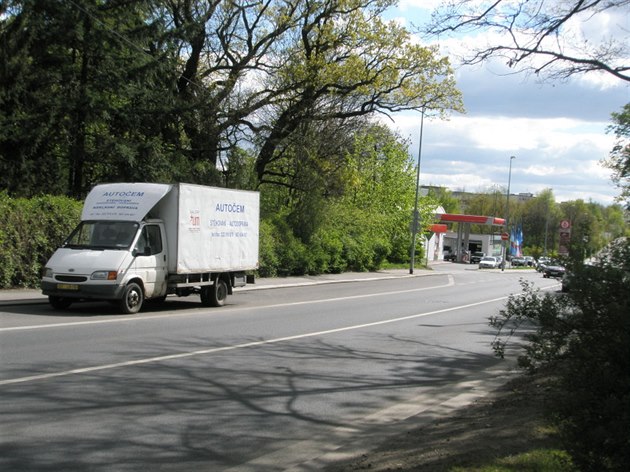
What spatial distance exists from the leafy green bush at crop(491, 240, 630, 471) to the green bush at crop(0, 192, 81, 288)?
621 inches

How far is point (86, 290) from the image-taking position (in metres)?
14.3

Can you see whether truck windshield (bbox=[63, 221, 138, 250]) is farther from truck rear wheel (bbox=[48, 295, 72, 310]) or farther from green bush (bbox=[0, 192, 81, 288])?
green bush (bbox=[0, 192, 81, 288])

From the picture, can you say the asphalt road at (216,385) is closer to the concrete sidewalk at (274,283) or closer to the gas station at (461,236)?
the concrete sidewalk at (274,283)

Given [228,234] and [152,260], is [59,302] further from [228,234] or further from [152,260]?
[228,234]

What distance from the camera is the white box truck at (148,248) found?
1445 cm

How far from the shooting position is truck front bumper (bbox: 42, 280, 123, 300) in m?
14.3

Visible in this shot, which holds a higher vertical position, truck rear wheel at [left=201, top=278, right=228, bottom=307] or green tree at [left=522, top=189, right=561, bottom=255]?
green tree at [left=522, top=189, right=561, bottom=255]

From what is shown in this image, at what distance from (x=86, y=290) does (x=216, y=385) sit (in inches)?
277

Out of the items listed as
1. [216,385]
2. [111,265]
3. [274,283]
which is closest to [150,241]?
[111,265]

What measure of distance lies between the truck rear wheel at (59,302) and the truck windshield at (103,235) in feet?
3.88

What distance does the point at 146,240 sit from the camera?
15.5 meters

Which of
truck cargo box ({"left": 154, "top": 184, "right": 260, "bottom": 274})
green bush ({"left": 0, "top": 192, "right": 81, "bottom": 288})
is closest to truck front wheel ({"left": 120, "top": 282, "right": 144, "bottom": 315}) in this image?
truck cargo box ({"left": 154, "top": 184, "right": 260, "bottom": 274})

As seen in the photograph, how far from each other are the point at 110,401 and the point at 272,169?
105ft

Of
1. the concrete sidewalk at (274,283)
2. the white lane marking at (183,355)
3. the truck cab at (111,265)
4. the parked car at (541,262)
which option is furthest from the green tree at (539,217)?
the parked car at (541,262)
